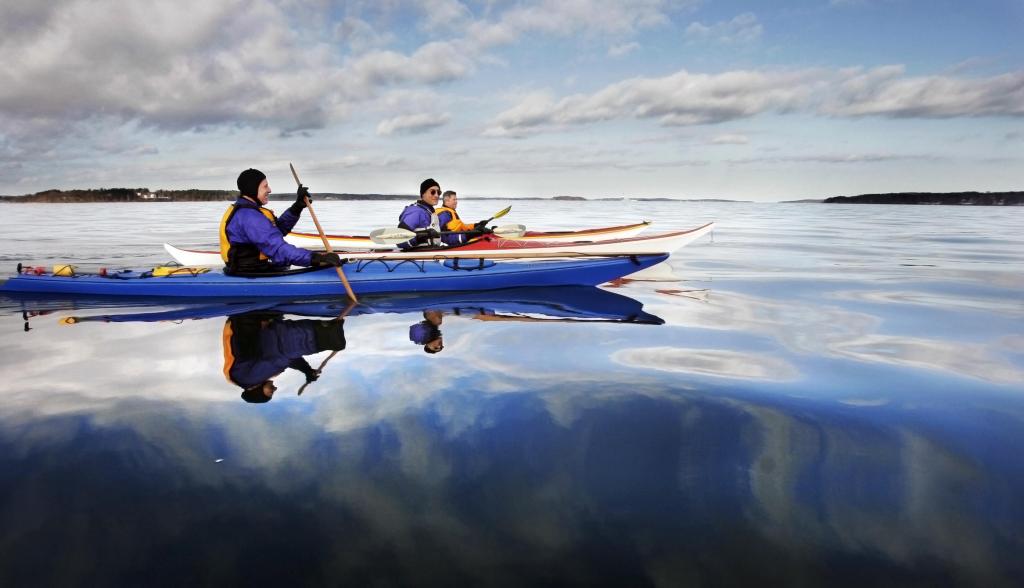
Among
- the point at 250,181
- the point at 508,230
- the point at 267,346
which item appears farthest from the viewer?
the point at 508,230

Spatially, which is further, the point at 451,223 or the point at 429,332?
the point at 451,223

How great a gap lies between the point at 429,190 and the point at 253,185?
13.6 ft

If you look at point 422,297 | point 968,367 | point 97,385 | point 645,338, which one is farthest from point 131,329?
point 968,367

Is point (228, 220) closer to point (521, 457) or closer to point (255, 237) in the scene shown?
point (255, 237)

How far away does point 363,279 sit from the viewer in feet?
31.9

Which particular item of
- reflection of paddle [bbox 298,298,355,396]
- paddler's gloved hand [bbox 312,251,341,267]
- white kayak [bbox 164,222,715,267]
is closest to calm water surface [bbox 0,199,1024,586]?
reflection of paddle [bbox 298,298,355,396]

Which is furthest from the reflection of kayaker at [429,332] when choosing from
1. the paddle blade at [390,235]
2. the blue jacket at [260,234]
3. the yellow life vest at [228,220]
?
the yellow life vest at [228,220]

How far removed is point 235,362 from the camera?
5.88m

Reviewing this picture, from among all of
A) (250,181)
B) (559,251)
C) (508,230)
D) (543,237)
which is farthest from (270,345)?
(543,237)

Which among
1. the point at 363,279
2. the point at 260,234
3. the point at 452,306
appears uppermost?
the point at 260,234

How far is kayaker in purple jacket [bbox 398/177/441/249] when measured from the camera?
11.2m

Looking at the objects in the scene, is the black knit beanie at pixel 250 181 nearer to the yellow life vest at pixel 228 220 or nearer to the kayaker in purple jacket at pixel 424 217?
the yellow life vest at pixel 228 220

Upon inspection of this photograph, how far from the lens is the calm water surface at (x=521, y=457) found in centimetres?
264

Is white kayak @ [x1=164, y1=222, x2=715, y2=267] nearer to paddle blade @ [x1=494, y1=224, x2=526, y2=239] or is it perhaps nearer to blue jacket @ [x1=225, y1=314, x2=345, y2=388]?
paddle blade @ [x1=494, y1=224, x2=526, y2=239]
